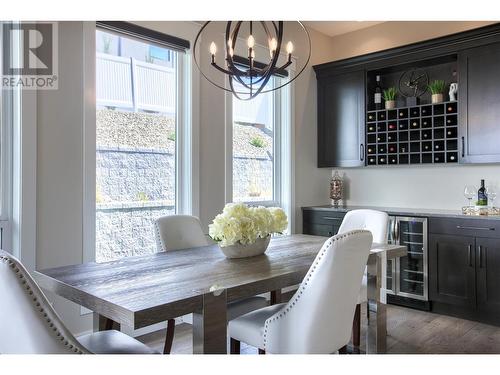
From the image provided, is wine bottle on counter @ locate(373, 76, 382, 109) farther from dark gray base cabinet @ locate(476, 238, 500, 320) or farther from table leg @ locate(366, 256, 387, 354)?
table leg @ locate(366, 256, 387, 354)

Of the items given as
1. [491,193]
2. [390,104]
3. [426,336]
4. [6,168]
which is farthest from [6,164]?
[491,193]

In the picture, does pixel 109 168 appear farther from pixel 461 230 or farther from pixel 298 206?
pixel 461 230

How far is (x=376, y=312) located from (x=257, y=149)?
2.18 m

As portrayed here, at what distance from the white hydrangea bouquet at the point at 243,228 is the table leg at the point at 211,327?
58 cm

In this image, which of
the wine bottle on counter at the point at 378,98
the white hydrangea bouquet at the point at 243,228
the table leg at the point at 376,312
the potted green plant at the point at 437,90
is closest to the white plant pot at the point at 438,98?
the potted green plant at the point at 437,90

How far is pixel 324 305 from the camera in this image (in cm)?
170

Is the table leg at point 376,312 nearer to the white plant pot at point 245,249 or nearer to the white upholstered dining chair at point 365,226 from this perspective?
the white upholstered dining chair at point 365,226

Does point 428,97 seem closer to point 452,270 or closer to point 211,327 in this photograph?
point 452,270

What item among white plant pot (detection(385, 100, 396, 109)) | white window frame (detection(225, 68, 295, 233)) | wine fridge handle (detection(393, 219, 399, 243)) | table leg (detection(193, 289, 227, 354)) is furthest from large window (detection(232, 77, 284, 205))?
table leg (detection(193, 289, 227, 354))

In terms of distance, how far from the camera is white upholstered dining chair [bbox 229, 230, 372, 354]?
1678 millimetres

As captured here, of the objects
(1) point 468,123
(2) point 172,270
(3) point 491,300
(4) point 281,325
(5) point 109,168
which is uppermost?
(1) point 468,123

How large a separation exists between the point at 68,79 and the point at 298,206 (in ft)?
8.82
